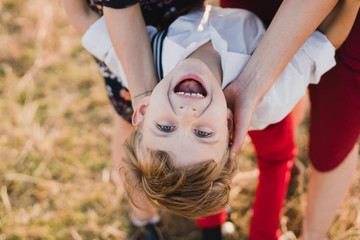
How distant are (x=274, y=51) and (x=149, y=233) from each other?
4.65ft

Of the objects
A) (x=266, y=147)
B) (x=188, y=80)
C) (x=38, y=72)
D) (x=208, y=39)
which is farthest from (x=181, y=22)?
(x=38, y=72)

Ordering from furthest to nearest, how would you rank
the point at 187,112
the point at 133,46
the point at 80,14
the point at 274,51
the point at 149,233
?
the point at 149,233 < the point at 80,14 < the point at 133,46 < the point at 274,51 < the point at 187,112

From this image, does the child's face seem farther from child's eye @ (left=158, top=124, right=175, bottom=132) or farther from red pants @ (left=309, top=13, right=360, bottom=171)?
red pants @ (left=309, top=13, right=360, bottom=171)

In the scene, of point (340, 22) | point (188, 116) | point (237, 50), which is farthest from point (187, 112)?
point (340, 22)

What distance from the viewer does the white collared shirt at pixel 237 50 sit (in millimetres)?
1521

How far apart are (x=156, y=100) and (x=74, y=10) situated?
70 centimetres

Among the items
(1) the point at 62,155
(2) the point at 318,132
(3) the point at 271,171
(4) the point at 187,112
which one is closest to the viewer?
(4) the point at 187,112

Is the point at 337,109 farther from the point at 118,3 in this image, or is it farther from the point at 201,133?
the point at 118,3

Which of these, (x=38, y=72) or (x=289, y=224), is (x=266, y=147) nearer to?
(x=289, y=224)

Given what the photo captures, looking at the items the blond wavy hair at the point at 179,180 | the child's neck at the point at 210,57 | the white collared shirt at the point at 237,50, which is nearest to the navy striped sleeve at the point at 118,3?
the white collared shirt at the point at 237,50

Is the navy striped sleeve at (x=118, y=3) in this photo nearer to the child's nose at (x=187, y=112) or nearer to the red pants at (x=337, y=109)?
the child's nose at (x=187, y=112)

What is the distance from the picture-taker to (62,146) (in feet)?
9.03

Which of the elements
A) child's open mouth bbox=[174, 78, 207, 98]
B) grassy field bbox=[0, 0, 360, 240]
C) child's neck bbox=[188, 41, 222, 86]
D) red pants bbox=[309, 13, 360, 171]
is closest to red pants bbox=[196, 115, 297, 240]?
red pants bbox=[309, 13, 360, 171]

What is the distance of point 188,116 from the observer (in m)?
1.28
